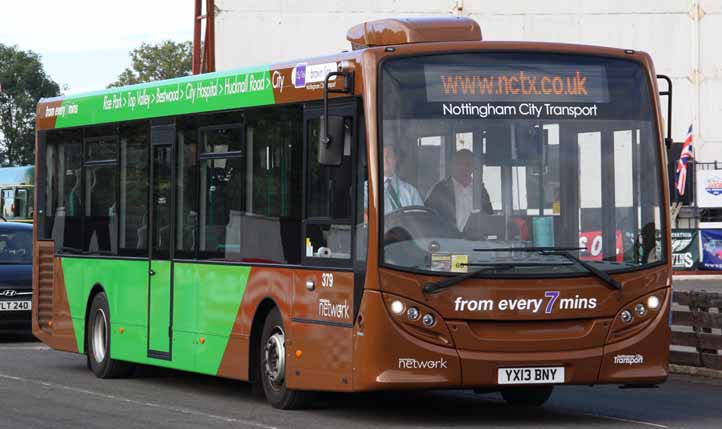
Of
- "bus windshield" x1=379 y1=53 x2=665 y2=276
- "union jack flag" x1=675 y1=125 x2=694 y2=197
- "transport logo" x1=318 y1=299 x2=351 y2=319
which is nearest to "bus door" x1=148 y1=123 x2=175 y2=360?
"transport logo" x1=318 y1=299 x2=351 y2=319

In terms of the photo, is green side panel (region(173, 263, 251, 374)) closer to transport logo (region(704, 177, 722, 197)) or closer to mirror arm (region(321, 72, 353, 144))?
mirror arm (region(321, 72, 353, 144))

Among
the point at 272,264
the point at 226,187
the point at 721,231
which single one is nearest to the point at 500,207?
the point at 272,264

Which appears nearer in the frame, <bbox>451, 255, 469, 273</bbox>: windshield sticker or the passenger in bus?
<bbox>451, 255, 469, 273</bbox>: windshield sticker

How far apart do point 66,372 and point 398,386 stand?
7282 millimetres

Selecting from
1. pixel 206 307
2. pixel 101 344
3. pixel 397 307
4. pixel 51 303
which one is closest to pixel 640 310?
pixel 397 307

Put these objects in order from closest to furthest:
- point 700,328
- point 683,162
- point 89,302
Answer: point 700,328
point 89,302
point 683,162

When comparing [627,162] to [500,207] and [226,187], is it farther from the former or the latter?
[226,187]

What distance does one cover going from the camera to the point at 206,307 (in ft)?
51.4

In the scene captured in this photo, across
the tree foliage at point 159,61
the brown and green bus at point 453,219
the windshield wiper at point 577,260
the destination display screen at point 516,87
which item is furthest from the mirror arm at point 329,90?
the tree foliage at point 159,61

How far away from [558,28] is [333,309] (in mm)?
44306

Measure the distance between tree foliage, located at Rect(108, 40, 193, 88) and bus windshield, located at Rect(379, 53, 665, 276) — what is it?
113909 millimetres

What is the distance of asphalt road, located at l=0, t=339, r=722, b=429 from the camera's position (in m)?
13.2

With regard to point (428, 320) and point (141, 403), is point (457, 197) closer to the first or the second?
point (428, 320)

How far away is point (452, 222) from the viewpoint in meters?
12.7
